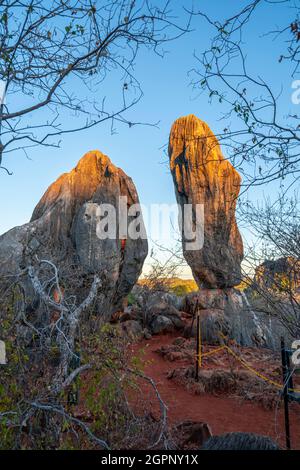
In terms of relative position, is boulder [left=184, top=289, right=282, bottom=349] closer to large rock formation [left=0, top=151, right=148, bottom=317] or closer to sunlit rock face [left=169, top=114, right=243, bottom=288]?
sunlit rock face [left=169, top=114, right=243, bottom=288]

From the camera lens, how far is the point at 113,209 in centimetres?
1325

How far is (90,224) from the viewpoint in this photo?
1255 centimetres

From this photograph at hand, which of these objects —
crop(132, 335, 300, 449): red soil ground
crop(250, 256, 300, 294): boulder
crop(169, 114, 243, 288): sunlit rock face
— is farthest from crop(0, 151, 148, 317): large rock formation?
crop(250, 256, 300, 294): boulder

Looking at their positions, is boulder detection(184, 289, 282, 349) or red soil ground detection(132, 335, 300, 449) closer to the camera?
red soil ground detection(132, 335, 300, 449)

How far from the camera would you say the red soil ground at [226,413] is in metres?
5.93

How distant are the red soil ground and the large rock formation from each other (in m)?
4.16

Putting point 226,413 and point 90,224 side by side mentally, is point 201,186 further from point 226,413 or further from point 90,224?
point 226,413

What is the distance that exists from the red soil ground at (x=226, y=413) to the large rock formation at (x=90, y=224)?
13.7 ft

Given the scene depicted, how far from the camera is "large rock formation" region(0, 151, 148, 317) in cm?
1216

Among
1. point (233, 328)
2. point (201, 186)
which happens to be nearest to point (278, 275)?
point (233, 328)

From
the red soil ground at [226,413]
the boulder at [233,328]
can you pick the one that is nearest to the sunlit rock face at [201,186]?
the boulder at [233,328]

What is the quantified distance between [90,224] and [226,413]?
7372 mm

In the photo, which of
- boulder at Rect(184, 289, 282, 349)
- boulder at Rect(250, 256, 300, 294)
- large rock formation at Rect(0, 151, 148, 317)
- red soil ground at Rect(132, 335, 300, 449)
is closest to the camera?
red soil ground at Rect(132, 335, 300, 449)

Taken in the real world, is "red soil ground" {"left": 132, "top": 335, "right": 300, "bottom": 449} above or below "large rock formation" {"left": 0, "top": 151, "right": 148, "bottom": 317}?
below
